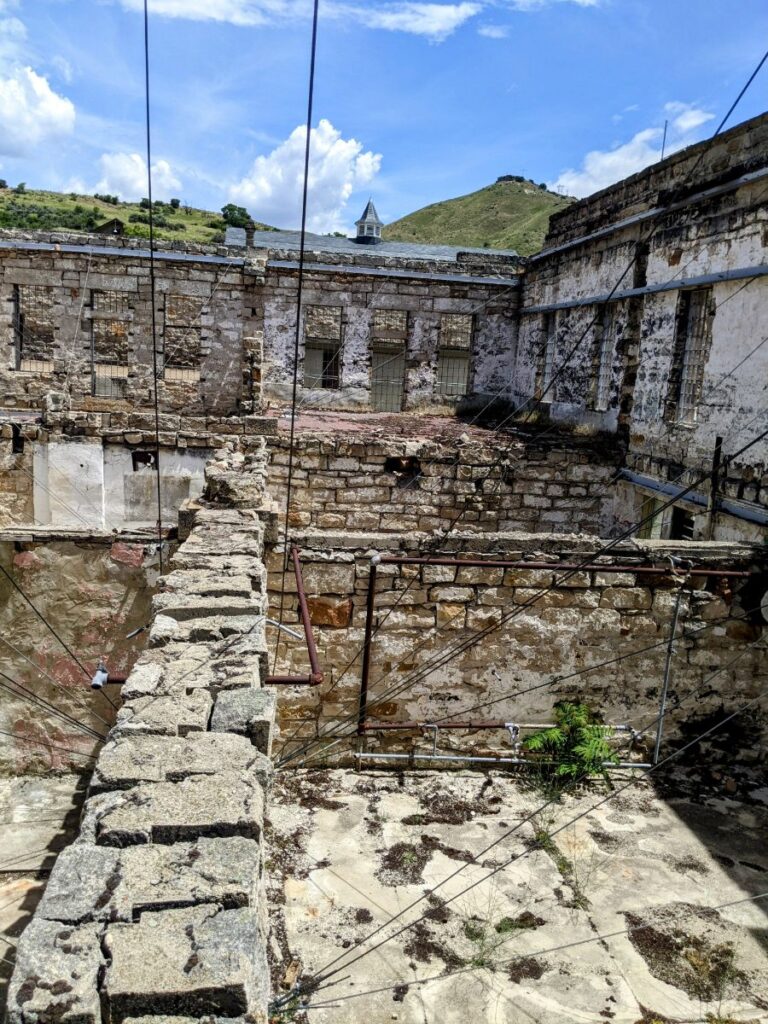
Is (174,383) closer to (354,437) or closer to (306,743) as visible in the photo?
(354,437)

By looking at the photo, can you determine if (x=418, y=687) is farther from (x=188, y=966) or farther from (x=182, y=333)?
(x=182, y=333)

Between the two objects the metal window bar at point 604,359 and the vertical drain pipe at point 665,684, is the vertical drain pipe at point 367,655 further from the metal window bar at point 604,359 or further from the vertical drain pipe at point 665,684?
the metal window bar at point 604,359

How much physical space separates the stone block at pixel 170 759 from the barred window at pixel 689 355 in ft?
32.3

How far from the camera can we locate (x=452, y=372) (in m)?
24.5

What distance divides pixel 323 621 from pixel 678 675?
9.99 feet

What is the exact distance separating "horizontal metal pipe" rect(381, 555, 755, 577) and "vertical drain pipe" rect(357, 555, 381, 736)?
0.20 meters

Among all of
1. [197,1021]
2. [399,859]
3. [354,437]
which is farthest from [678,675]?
[354,437]

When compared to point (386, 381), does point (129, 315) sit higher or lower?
higher

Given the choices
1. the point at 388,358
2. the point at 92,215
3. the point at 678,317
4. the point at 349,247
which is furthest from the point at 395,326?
the point at 92,215

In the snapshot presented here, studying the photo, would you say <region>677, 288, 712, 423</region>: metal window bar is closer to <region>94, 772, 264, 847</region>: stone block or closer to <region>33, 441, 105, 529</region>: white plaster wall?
<region>33, 441, 105, 529</region>: white plaster wall

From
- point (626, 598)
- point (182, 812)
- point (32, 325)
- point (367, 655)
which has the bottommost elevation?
point (367, 655)

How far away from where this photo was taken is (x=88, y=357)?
1967 centimetres

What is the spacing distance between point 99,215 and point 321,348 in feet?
116

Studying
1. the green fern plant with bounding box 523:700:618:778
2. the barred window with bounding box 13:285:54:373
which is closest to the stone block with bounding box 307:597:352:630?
the green fern plant with bounding box 523:700:618:778
